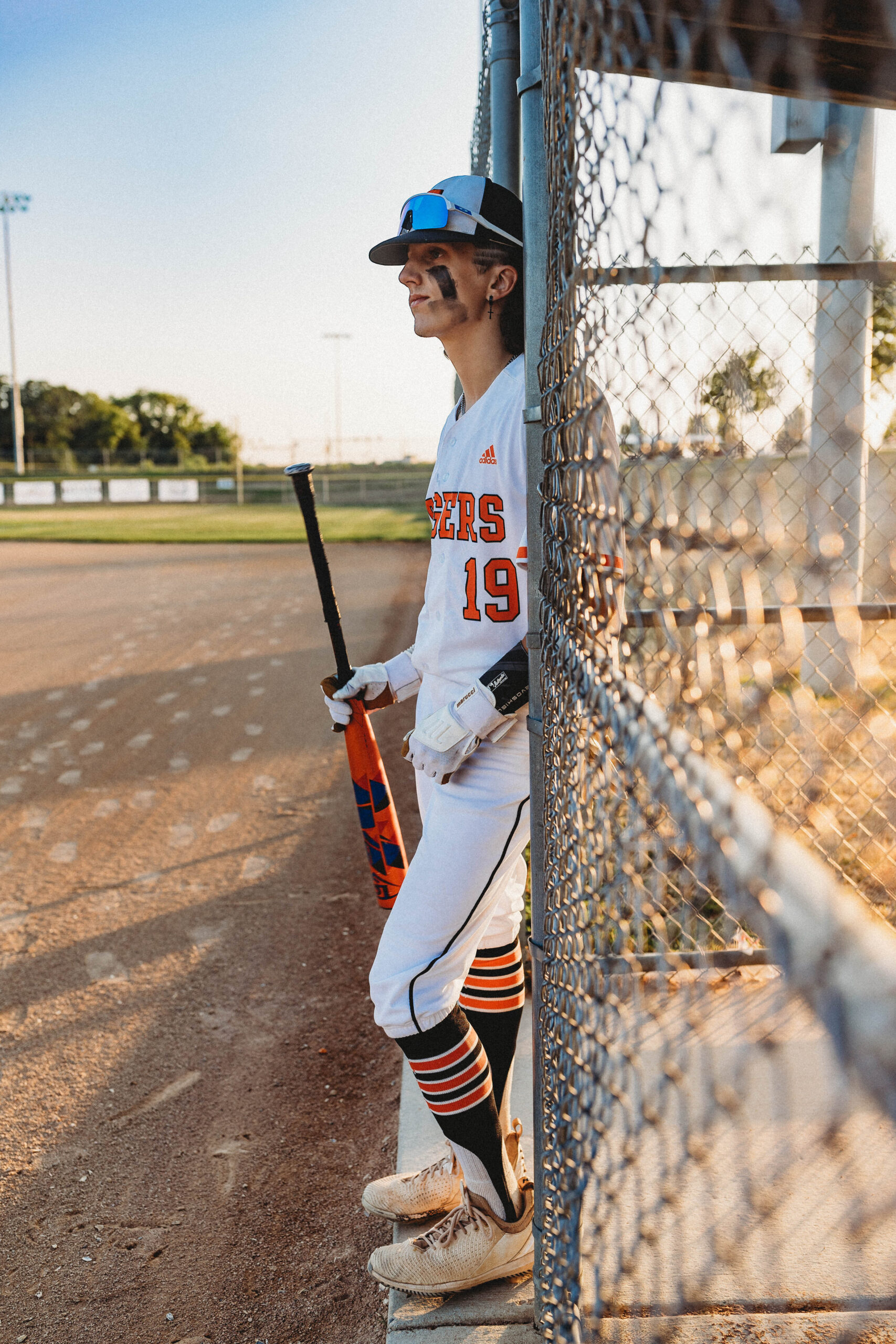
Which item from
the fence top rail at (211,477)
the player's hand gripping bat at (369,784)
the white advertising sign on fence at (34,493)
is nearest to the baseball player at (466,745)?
the player's hand gripping bat at (369,784)

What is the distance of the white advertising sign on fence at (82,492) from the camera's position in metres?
46.5

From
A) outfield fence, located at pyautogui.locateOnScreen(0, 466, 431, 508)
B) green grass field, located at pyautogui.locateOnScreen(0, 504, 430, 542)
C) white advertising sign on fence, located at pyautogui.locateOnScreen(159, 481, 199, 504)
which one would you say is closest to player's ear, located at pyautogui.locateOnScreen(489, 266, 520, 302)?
green grass field, located at pyautogui.locateOnScreen(0, 504, 430, 542)

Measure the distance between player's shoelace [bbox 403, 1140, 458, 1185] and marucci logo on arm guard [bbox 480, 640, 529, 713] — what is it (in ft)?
3.54

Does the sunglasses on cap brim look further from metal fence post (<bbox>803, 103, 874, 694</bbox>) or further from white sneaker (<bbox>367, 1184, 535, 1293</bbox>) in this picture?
white sneaker (<bbox>367, 1184, 535, 1293</bbox>)

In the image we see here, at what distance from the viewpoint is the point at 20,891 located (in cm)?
417

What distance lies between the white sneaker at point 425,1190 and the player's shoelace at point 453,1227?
14 cm

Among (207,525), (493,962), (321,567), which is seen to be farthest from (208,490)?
Answer: (493,962)

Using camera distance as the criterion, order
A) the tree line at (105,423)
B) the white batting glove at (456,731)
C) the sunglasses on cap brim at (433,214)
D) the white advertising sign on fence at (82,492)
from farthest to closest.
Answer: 1. the tree line at (105,423)
2. the white advertising sign on fence at (82,492)
3. the sunglasses on cap brim at (433,214)
4. the white batting glove at (456,731)

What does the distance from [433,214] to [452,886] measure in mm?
1378

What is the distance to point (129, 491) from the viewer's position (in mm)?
47062

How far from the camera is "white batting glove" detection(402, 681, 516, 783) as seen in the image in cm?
196

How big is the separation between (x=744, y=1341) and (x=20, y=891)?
3289mm

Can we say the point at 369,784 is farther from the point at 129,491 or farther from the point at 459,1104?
the point at 129,491

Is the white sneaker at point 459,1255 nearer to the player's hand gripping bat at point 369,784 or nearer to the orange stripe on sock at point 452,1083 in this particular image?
the orange stripe on sock at point 452,1083
